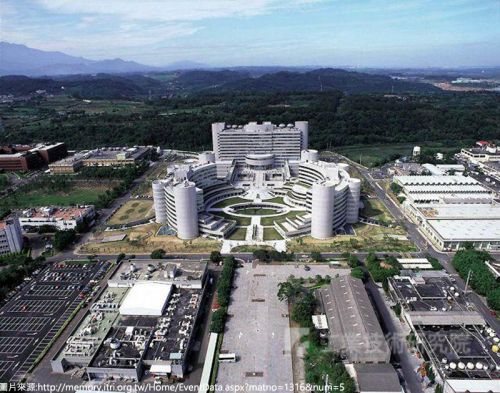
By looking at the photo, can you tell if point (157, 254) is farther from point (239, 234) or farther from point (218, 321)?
point (218, 321)

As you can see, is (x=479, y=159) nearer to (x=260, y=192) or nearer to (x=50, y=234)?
(x=260, y=192)

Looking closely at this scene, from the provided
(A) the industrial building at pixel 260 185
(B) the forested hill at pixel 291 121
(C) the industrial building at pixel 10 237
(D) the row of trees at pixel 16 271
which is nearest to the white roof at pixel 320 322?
(A) the industrial building at pixel 260 185

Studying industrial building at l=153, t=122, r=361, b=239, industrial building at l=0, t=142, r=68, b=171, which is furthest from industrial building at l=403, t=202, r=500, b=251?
industrial building at l=0, t=142, r=68, b=171

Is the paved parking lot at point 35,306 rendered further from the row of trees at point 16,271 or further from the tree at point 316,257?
the tree at point 316,257

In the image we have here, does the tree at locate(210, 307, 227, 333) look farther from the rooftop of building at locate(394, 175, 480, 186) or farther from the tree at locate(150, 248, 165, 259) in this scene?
the rooftop of building at locate(394, 175, 480, 186)

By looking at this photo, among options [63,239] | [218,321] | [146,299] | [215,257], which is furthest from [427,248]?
[63,239]
